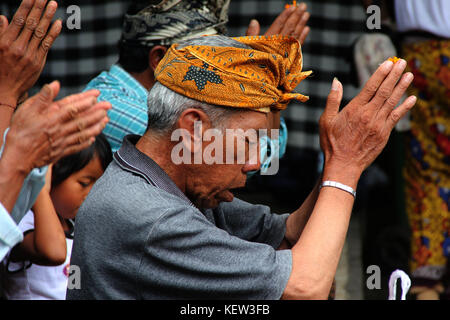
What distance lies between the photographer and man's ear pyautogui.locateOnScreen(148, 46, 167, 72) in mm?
3502

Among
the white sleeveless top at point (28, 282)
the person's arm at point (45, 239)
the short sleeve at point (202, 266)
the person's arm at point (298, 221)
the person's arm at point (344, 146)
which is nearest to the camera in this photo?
the short sleeve at point (202, 266)

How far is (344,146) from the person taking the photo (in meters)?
2.30

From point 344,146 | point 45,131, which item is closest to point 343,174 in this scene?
point 344,146

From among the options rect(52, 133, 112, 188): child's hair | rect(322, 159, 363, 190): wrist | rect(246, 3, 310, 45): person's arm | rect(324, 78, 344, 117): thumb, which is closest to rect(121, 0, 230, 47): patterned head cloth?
rect(246, 3, 310, 45): person's arm

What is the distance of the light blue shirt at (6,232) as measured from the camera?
6.23 ft

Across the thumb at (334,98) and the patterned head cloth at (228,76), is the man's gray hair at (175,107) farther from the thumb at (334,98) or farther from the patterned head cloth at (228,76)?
the thumb at (334,98)

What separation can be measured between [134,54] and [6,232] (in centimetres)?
186

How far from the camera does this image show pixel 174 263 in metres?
2.05

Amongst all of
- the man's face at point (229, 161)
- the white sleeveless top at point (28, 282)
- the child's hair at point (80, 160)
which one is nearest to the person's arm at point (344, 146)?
the man's face at point (229, 161)

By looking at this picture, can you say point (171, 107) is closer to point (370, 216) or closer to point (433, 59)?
point (433, 59)

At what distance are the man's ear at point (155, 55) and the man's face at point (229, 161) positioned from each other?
4.20 ft

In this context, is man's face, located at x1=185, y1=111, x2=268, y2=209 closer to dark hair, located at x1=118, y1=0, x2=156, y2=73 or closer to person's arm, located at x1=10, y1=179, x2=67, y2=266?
person's arm, located at x1=10, y1=179, x2=67, y2=266

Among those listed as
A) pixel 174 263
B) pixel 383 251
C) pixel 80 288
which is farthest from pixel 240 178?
pixel 383 251

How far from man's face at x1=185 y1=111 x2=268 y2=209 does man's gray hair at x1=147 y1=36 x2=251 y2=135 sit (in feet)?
0.12
